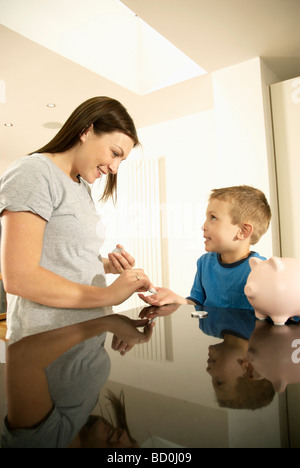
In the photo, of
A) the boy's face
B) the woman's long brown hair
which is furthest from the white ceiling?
the boy's face

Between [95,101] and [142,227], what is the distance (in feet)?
9.98

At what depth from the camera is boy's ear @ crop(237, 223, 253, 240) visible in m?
1.11

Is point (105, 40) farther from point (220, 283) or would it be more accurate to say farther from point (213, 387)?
point (213, 387)

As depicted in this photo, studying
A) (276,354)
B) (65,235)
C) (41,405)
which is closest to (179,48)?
(65,235)

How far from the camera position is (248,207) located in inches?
45.4

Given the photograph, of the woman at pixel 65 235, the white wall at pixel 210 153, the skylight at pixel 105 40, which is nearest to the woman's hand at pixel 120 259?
the woman at pixel 65 235

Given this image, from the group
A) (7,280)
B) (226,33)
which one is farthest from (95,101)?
(226,33)

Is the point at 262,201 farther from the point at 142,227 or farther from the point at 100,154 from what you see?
the point at 142,227

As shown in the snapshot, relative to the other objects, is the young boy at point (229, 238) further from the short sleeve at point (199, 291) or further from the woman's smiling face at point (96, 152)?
the woman's smiling face at point (96, 152)

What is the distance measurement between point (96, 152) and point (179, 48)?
73.8 inches

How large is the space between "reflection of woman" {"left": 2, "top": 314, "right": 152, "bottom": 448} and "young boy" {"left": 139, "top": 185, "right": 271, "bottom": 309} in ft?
1.80

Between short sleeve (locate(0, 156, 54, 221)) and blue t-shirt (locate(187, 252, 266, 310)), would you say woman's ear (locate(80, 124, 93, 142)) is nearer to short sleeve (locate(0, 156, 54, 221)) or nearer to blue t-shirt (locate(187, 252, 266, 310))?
short sleeve (locate(0, 156, 54, 221))

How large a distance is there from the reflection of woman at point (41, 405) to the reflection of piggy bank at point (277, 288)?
0.23 meters

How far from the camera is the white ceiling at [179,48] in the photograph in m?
2.03
